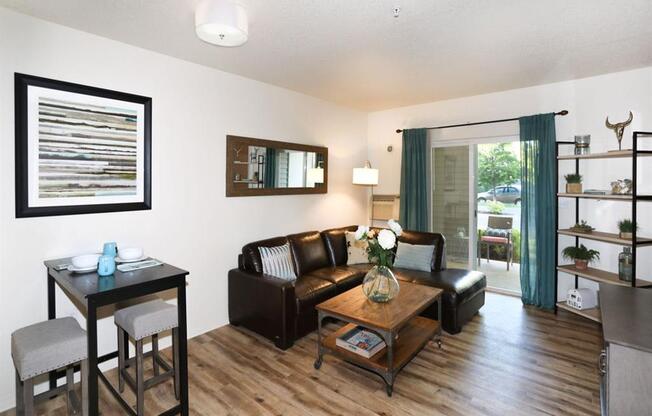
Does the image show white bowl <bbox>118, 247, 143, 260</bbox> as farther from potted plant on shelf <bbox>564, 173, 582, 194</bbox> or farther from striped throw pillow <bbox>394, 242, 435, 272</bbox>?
potted plant on shelf <bbox>564, 173, 582, 194</bbox>

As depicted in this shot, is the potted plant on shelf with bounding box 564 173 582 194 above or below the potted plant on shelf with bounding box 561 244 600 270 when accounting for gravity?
above

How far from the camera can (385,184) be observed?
5.62m

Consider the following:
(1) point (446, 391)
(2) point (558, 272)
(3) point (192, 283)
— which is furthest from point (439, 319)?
(3) point (192, 283)

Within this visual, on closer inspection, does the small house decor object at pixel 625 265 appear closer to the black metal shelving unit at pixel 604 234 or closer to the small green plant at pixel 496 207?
the black metal shelving unit at pixel 604 234

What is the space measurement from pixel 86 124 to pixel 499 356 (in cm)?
386

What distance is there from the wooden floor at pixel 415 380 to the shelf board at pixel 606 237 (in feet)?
3.06

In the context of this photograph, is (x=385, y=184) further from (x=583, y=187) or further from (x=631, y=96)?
(x=631, y=96)

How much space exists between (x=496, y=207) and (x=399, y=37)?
2.94 m

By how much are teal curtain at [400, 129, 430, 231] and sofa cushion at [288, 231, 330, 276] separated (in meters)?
1.49

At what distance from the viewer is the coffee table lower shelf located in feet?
8.33

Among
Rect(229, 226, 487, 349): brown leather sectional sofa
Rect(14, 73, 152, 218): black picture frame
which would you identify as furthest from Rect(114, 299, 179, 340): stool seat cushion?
Rect(229, 226, 487, 349): brown leather sectional sofa

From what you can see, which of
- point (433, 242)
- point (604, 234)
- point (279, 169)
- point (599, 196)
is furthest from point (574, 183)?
point (279, 169)

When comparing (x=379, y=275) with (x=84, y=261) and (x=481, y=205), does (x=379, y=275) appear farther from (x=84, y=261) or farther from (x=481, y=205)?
(x=481, y=205)

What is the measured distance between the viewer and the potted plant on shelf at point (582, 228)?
3764mm
